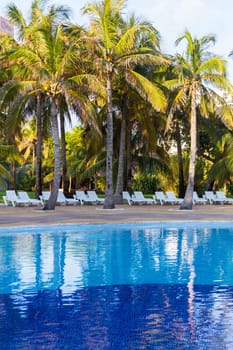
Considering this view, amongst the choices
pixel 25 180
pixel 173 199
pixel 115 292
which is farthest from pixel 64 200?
pixel 25 180

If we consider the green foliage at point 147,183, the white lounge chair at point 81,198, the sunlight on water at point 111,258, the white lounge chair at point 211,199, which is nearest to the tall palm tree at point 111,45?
the white lounge chair at point 81,198

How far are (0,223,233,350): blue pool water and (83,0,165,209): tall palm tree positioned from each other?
8.81 meters

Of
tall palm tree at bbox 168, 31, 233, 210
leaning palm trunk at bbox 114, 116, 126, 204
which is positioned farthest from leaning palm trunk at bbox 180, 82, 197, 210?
leaning palm trunk at bbox 114, 116, 126, 204

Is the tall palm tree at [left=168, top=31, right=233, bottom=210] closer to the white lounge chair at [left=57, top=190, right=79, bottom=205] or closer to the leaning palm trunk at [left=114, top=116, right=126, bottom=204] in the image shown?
the leaning palm trunk at [left=114, top=116, right=126, bottom=204]

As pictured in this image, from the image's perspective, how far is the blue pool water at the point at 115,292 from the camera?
16.1 feet

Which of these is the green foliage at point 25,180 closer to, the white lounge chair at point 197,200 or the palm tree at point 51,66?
the white lounge chair at point 197,200

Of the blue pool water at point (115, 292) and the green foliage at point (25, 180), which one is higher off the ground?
the green foliage at point (25, 180)

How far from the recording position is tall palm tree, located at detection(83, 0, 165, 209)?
1927cm

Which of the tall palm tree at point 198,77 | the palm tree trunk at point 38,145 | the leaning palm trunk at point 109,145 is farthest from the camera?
the palm tree trunk at point 38,145

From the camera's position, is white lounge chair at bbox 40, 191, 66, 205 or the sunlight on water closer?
the sunlight on water

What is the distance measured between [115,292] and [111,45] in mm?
14071

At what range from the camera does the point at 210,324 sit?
5359 millimetres

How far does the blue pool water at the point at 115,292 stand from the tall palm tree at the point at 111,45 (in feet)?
28.9

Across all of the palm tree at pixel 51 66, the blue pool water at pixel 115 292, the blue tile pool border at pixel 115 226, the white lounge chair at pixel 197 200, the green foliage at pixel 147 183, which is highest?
the palm tree at pixel 51 66
